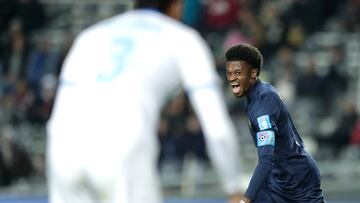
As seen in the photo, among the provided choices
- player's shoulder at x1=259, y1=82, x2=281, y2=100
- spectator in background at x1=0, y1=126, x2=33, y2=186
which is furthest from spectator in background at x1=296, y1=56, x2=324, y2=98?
player's shoulder at x1=259, y1=82, x2=281, y2=100

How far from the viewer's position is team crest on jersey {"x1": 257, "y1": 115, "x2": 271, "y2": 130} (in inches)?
193

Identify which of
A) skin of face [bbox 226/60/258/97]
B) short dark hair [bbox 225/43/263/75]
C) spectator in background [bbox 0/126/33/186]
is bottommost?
spectator in background [bbox 0/126/33/186]

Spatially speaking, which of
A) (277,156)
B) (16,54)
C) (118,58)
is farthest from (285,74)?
(118,58)

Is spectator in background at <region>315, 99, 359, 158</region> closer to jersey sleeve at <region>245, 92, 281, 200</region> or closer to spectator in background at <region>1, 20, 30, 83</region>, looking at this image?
spectator in background at <region>1, 20, 30, 83</region>

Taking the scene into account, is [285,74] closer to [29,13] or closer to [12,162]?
[12,162]

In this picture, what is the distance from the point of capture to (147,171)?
410cm

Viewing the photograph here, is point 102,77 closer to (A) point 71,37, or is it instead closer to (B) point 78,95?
(B) point 78,95

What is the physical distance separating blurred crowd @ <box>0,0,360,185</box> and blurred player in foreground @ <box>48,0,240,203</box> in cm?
1023

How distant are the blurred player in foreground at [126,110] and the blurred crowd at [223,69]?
33.6ft

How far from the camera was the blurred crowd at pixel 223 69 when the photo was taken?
14898 mm

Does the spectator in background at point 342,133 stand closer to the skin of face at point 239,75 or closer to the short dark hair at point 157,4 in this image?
the skin of face at point 239,75

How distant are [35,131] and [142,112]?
1230 centimetres

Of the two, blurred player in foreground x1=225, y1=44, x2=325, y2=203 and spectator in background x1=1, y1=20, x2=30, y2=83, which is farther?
spectator in background x1=1, y1=20, x2=30, y2=83

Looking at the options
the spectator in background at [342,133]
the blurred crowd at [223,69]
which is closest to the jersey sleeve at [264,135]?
the blurred crowd at [223,69]
